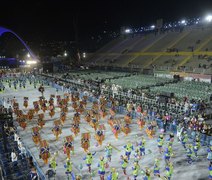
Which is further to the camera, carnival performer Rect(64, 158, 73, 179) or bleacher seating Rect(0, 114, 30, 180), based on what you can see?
carnival performer Rect(64, 158, 73, 179)

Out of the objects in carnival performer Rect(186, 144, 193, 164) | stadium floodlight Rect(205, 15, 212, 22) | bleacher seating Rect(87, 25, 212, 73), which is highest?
stadium floodlight Rect(205, 15, 212, 22)

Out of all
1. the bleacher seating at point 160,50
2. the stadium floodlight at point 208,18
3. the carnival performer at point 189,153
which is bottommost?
the carnival performer at point 189,153

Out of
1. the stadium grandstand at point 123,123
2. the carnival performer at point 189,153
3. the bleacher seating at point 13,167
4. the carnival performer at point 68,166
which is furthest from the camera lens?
the carnival performer at point 189,153

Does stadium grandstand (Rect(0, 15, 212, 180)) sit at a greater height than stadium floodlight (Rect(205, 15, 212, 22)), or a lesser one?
lesser

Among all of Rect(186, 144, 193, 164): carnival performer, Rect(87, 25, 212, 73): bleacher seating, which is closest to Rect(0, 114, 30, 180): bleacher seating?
Rect(186, 144, 193, 164): carnival performer

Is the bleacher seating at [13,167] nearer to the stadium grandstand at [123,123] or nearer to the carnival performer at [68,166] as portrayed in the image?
the stadium grandstand at [123,123]

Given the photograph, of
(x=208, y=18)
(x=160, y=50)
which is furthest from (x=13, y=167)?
(x=208, y=18)

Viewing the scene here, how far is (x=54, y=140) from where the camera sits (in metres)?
20.9

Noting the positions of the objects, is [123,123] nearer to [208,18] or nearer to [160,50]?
[160,50]

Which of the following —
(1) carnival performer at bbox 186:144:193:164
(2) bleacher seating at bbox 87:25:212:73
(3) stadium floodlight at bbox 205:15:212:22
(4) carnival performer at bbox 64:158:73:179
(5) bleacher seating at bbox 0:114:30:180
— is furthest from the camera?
(3) stadium floodlight at bbox 205:15:212:22

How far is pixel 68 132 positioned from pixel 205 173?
1229cm

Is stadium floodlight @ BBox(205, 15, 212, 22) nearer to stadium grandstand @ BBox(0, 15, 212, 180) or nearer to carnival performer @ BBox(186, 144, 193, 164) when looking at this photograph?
stadium grandstand @ BBox(0, 15, 212, 180)

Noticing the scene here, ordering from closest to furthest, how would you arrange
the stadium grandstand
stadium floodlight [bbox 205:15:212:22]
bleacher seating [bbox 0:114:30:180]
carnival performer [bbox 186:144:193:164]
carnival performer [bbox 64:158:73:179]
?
bleacher seating [bbox 0:114:30:180] → carnival performer [bbox 64:158:73:179] → the stadium grandstand → carnival performer [bbox 186:144:193:164] → stadium floodlight [bbox 205:15:212:22]

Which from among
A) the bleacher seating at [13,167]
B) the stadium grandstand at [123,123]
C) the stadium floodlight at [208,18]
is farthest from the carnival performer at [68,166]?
the stadium floodlight at [208,18]
